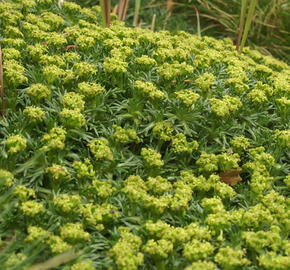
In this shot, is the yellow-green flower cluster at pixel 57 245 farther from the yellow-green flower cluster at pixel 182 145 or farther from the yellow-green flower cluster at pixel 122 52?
the yellow-green flower cluster at pixel 122 52

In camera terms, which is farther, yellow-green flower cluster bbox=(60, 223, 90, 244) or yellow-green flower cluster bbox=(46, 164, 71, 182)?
yellow-green flower cluster bbox=(46, 164, 71, 182)

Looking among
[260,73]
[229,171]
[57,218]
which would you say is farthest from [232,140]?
[57,218]

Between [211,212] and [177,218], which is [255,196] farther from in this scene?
[177,218]

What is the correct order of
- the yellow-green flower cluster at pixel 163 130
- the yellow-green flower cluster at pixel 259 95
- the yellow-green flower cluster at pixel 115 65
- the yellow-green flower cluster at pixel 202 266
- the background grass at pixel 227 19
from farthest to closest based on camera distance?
the background grass at pixel 227 19 < the yellow-green flower cluster at pixel 259 95 < the yellow-green flower cluster at pixel 115 65 < the yellow-green flower cluster at pixel 163 130 < the yellow-green flower cluster at pixel 202 266

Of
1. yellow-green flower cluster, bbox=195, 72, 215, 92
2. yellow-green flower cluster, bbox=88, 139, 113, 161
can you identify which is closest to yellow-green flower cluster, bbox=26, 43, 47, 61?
yellow-green flower cluster, bbox=88, 139, 113, 161

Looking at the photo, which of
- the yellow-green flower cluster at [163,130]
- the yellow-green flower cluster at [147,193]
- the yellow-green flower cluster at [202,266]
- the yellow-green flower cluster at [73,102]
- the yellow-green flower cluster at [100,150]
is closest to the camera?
the yellow-green flower cluster at [202,266]

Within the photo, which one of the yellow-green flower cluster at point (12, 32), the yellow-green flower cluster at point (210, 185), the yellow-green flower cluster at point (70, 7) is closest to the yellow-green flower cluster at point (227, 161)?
the yellow-green flower cluster at point (210, 185)

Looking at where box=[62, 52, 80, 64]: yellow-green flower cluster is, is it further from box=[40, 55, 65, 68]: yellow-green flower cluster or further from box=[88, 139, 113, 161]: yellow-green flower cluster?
box=[88, 139, 113, 161]: yellow-green flower cluster
